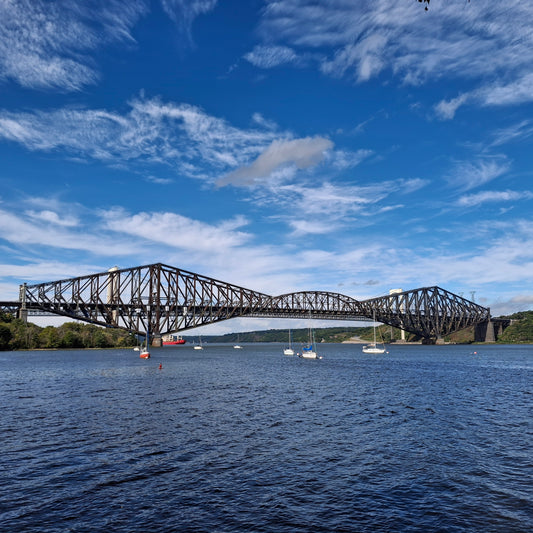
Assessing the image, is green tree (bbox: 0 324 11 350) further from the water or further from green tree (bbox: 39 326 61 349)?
the water

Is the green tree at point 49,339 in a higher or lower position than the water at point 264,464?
higher

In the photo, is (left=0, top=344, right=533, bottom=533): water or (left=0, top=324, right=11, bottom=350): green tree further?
(left=0, top=324, right=11, bottom=350): green tree

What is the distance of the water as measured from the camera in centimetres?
1579

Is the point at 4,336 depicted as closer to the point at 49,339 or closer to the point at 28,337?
the point at 28,337

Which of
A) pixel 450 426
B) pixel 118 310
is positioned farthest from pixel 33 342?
pixel 450 426

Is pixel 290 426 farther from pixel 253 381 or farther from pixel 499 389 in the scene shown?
pixel 499 389

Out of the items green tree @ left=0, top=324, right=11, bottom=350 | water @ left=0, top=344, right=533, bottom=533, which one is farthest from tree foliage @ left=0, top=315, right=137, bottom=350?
water @ left=0, top=344, right=533, bottom=533

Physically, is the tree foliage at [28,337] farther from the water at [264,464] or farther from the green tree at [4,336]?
the water at [264,464]

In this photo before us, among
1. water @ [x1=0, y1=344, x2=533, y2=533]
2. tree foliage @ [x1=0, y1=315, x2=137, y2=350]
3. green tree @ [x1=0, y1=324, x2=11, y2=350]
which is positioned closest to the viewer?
water @ [x1=0, y1=344, x2=533, y2=533]

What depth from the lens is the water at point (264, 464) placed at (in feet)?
51.8

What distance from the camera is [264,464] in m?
22.0

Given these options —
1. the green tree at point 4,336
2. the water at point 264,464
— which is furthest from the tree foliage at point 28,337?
the water at point 264,464

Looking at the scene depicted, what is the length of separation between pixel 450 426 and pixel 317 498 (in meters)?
17.5

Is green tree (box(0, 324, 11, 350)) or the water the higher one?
green tree (box(0, 324, 11, 350))
